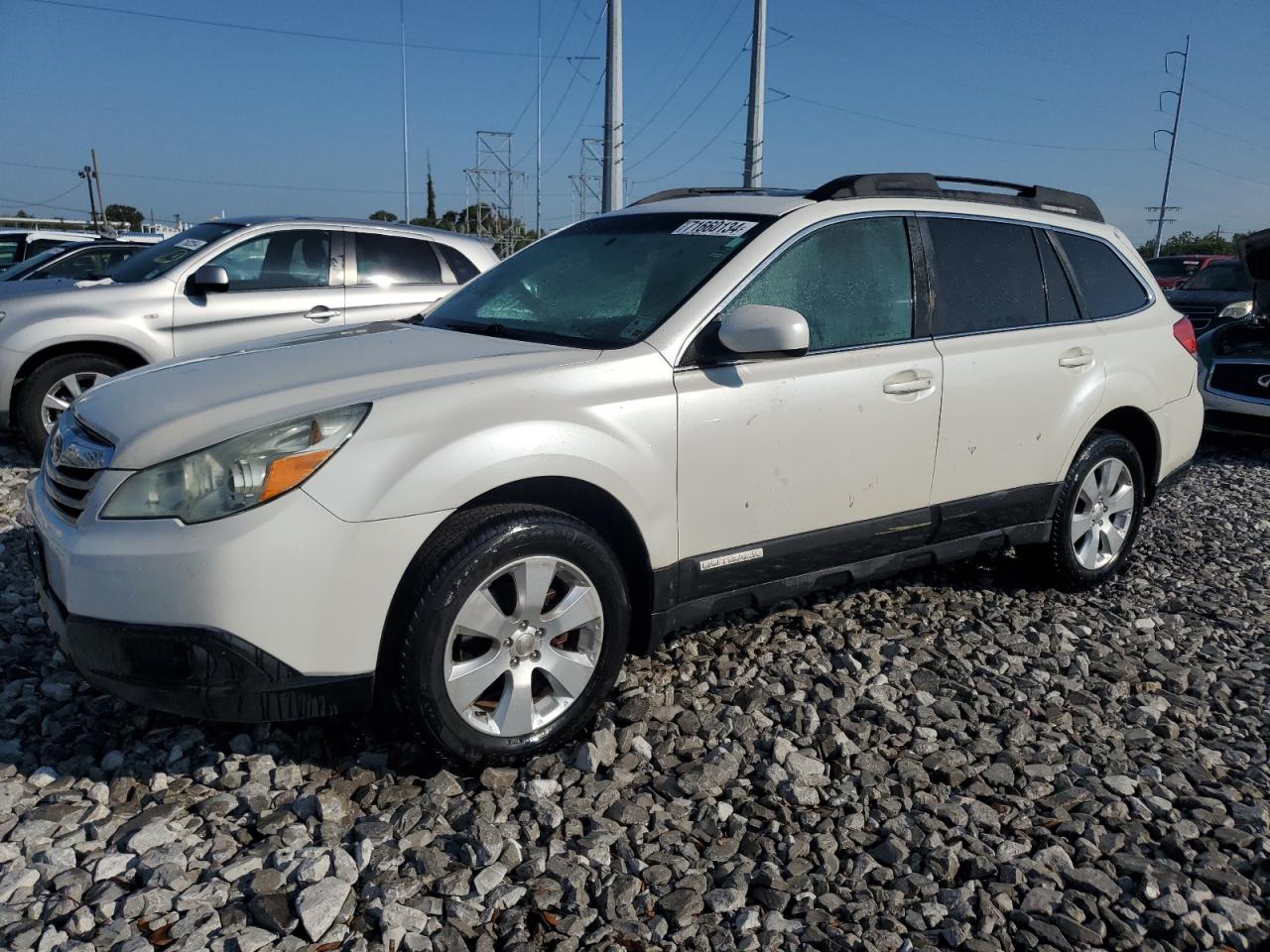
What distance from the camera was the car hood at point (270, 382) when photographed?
2670mm

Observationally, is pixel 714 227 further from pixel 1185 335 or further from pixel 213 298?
pixel 213 298

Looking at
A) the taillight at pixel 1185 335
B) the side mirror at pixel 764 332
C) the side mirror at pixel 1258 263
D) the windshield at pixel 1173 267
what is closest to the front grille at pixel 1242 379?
the side mirror at pixel 1258 263

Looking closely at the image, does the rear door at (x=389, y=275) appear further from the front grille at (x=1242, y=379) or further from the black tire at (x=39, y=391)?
the front grille at (x=1242, y=379)

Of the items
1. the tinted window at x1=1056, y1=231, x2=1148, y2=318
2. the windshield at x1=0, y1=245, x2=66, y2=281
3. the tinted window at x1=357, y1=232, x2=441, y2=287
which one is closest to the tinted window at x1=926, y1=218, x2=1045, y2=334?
the tinted window at x1=1056, y1=231, x2=1148, y2=318

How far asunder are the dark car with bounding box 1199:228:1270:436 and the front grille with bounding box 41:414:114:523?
850cm

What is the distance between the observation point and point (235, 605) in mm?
2506

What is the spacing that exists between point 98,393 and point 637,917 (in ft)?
7.45

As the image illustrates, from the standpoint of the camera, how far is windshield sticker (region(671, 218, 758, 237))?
3.59 m

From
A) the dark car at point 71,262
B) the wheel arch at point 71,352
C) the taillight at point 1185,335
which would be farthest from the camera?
the dark car at point 71,262

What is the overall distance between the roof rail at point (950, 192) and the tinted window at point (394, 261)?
4.73 m

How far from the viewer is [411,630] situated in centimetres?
271

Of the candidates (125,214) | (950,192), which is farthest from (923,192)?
(125,214)

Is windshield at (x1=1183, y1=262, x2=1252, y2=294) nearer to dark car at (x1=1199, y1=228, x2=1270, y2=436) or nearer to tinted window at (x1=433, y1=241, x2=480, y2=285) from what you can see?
dark car at (x1=1199, y1=228, x2=1270, y2=436)

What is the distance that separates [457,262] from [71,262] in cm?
617
